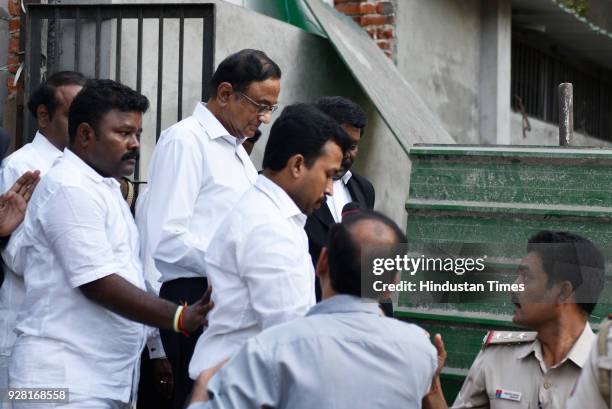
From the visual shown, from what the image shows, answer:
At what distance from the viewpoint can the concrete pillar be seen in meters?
9.86

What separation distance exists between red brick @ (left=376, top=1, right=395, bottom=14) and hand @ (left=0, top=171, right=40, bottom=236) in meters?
4.90

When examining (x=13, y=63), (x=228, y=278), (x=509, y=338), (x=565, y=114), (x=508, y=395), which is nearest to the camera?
(x=228, y=278)

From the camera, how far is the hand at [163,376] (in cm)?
411

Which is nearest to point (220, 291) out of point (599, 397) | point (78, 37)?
point (599, 397)

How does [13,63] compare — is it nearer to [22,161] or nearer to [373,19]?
[22,161]

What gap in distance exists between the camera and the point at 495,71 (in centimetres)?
995

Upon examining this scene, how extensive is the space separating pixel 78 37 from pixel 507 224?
2.61 m

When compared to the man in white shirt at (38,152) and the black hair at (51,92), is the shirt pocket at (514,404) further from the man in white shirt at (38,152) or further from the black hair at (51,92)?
the black hair at (51,92)

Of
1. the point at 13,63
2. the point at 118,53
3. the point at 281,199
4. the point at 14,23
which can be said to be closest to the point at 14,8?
the point at 14,23

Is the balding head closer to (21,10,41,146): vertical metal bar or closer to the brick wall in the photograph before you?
(21,10,41,146): vertical metal bar

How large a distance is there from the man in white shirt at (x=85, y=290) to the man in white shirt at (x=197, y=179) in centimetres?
18

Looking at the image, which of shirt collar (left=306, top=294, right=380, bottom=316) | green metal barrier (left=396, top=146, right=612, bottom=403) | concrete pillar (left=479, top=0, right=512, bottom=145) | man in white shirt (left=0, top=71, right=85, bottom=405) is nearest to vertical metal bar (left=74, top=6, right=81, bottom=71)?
man in white shirt (left=0, top=71, right=85, bottom=405)

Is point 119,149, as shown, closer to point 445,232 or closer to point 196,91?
point 445,232

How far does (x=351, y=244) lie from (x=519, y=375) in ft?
4.20
